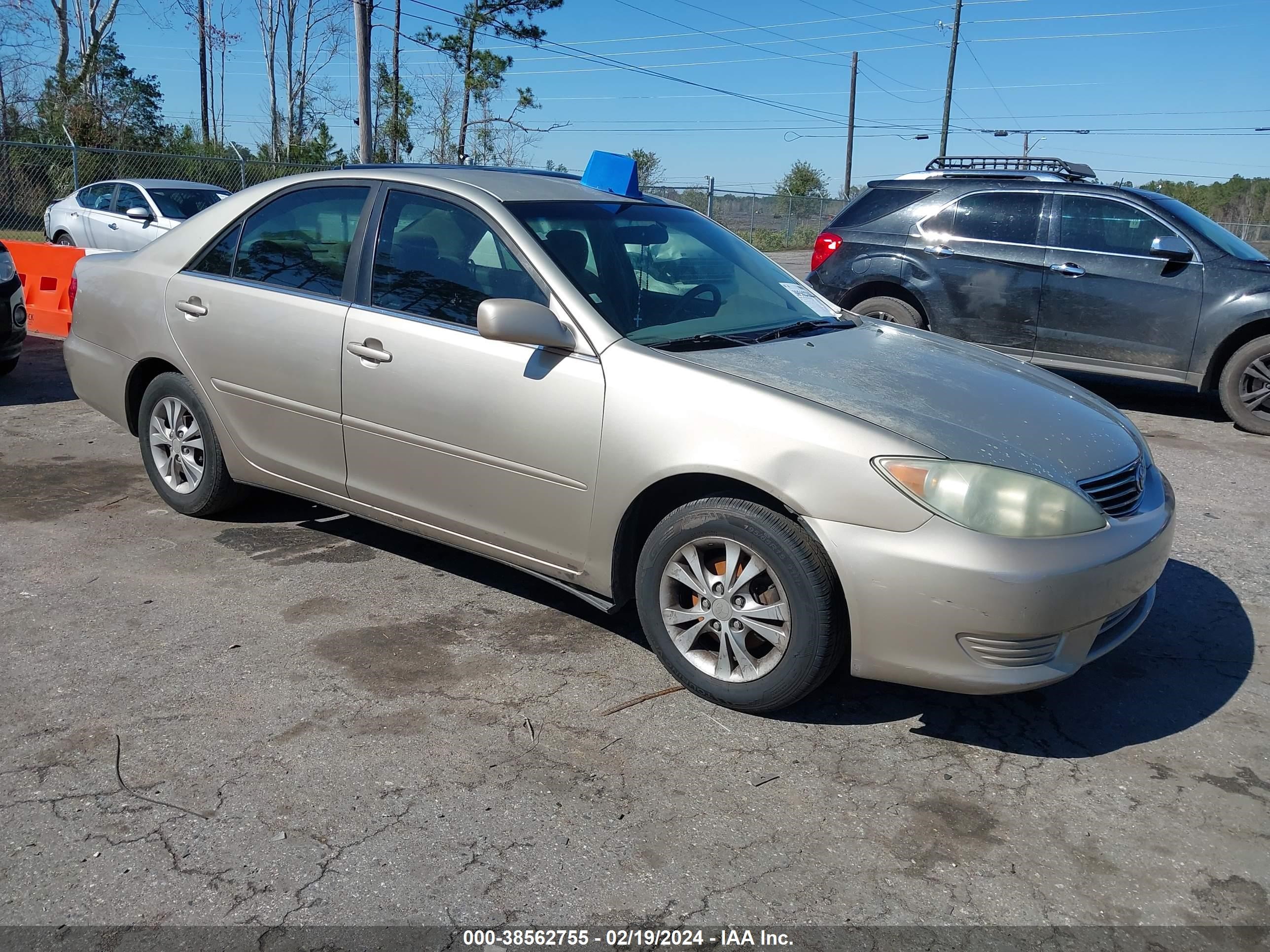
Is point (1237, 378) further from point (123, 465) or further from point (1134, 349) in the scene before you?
point (123, 465)

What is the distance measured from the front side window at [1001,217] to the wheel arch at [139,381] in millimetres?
6263

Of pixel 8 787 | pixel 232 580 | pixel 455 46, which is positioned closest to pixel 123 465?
pixel 232 580

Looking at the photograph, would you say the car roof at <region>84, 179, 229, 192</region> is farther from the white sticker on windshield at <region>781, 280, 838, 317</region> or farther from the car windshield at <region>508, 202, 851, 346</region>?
the white sticker on windshield at <region>781, 280, 838, 317</region>

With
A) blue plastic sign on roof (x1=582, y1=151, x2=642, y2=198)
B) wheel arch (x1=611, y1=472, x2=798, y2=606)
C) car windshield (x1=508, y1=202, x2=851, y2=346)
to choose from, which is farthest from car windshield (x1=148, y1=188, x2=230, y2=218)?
wheel arch (x1=611, y1=472, x2=798, y2=606)

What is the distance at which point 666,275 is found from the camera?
420cm

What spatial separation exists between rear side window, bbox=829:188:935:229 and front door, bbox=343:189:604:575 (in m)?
5.82

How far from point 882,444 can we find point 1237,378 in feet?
19.6

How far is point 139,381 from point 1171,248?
277 inches

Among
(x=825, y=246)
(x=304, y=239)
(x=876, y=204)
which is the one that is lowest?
(x=304, y=239)

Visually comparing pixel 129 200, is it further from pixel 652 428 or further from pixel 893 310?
pixel 652 428

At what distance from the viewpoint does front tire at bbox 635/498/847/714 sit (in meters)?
3.23

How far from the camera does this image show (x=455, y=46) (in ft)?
103

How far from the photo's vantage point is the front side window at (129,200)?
14531 millimetres

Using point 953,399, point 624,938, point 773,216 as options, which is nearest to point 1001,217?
point 953,399
